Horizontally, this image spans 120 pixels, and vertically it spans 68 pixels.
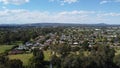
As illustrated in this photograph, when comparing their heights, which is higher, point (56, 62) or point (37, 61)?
point (37, 61)

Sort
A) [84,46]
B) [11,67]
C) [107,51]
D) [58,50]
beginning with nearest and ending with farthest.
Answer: [11,67] < [107,51] < [58,50] < [84,46]

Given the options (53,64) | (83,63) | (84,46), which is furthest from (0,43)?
(83,63)

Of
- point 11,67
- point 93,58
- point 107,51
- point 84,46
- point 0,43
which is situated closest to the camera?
point 11,67

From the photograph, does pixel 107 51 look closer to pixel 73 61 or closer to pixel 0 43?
pixel 73 61

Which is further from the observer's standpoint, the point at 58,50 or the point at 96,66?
the point at 58,50

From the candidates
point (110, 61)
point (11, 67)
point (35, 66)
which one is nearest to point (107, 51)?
point (110, 61)

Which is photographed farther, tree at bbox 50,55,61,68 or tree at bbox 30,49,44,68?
tree at bbox 50,55,61,68

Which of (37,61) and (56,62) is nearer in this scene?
(37,61)

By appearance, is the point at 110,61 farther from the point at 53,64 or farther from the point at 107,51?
the point at 53,64

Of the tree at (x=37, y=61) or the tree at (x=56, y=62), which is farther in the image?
the tree at (x=56, y=62)
